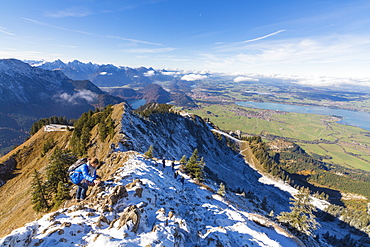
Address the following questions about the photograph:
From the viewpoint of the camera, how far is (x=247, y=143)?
143 meters

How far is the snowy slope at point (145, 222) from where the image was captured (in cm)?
1096

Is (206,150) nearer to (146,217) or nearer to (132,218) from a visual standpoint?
(146,217)

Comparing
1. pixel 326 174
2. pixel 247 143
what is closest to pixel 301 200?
pixel 247 143

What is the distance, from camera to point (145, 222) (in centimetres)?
1412

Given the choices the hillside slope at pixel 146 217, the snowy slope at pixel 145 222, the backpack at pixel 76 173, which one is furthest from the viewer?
the backpack at pixel 76 173

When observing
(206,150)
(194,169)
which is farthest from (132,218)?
(206,150)

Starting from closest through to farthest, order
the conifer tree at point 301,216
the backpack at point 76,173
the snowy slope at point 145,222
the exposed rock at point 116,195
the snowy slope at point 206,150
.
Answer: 1. the snowy slope at point 145,222
2. the backpack at point 76,173
3. the exposed rock at point 116,195
4. the conifer tree at point 301,216
5. the snowy slope at point 206,150

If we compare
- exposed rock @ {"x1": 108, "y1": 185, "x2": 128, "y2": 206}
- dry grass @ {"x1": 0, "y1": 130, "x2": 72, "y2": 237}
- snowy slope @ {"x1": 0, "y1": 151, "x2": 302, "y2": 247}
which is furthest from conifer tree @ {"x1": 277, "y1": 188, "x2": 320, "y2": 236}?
dry grass @ {"x1": 0, "y1": 130, "x2": 72, "y2": 237}

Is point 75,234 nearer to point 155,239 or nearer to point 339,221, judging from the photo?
point 155,239

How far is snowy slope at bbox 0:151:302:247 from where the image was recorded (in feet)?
36.0

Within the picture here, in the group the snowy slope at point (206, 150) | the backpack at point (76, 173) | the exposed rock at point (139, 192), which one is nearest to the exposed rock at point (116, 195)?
the exposed rock at point (139, 192)

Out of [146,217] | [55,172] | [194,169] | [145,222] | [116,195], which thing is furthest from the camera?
[194,169]

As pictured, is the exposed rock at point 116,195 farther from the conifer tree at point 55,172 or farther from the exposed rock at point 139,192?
the conifer tree at point 55,172

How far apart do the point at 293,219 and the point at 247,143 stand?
124562mm
